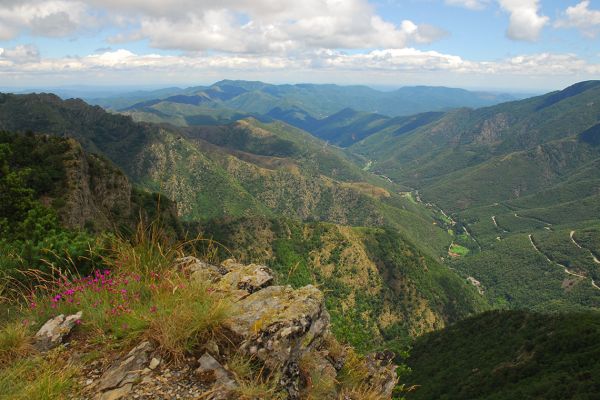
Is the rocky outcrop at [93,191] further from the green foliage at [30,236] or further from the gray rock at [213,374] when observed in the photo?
the gray rock at [213,374]

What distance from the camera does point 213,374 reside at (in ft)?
22.4

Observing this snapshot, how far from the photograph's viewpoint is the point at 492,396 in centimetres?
7275

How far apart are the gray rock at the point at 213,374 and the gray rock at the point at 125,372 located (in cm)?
101

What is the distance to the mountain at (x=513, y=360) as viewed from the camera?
2805 inches

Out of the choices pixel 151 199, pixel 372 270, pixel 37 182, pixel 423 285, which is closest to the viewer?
pixel 37 182

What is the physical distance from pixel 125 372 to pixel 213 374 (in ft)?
5.00

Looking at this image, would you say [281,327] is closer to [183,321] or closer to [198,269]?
[183,321]

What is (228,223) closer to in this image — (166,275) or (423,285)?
(423,285)

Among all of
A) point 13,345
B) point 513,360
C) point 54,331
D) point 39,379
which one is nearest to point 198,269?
point 54,331

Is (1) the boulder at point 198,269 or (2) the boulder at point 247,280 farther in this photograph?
(2) the boulder at point 247,280

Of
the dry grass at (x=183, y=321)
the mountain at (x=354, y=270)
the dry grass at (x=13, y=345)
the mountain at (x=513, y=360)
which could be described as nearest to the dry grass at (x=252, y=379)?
the dry grass at (x=183, y=321)

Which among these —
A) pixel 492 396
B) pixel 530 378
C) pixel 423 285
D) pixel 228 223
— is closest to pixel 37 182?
pixel 492 396

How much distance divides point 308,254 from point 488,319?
78.0 meters

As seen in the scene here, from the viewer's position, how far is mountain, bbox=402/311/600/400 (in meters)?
71.2
